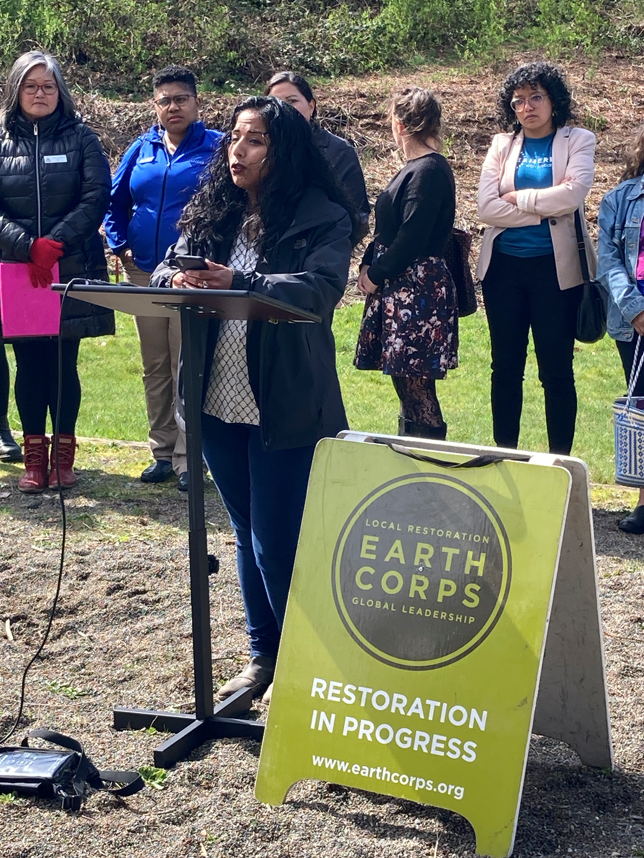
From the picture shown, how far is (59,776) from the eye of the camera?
10.1ft

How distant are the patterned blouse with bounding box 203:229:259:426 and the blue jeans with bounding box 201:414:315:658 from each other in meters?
0.07

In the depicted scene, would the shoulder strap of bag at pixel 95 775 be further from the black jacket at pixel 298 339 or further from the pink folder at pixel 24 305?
the pink folder at pixel 24 305

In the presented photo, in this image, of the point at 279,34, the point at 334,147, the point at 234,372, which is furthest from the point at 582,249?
the point at 279,34

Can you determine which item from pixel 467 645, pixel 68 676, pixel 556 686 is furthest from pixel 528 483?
pixel 68 676

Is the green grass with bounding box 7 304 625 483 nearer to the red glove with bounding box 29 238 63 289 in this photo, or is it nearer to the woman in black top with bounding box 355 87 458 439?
the woman in black top with bounding box 355 87 458 439

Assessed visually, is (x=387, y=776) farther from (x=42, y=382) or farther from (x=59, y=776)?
(x=42, y=382)

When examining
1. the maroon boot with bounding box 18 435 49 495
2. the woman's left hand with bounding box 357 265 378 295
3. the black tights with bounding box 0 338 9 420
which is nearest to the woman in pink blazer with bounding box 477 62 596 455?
the woman's left hand with bounding box 357 265 378 295

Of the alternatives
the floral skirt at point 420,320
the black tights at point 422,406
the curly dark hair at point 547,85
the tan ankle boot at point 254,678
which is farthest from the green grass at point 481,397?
the tan ankle boot at point 254,678

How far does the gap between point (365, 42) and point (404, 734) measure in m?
16.3

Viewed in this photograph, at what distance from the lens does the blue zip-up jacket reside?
6.08 metres

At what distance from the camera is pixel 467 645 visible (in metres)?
2.90

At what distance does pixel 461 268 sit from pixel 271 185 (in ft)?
9.21

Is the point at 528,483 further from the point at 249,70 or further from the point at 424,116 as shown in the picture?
the point at 249,70

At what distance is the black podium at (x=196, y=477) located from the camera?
2.88 m
